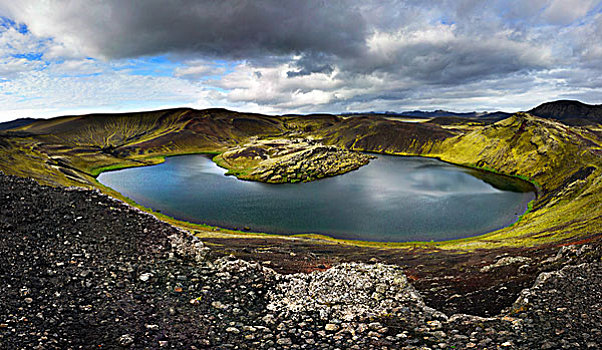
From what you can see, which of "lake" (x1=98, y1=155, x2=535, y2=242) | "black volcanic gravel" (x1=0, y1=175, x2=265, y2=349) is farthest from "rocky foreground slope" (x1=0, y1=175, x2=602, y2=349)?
"lake" (x1=98, y1=155, x2=535, y2=242)

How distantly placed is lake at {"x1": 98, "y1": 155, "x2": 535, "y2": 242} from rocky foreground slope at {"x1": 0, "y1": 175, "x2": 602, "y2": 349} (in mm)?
37967

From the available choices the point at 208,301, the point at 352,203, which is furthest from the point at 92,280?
the point at 352,203

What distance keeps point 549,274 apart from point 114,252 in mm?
22146

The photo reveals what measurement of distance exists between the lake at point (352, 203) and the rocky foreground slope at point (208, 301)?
125ft

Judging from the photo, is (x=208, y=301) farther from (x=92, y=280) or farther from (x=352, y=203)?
(x=352, y=203)

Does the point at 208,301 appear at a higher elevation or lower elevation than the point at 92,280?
lower

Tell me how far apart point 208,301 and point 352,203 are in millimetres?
63393

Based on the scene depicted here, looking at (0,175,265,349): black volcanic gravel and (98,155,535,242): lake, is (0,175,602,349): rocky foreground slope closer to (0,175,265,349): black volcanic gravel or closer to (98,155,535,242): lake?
(0,175,265,349): black volcanic gravel

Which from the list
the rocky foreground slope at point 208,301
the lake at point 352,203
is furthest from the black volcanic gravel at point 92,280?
the lake at point 352,203

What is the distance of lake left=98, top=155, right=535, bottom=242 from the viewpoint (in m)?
56.5

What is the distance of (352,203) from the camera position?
73875mm

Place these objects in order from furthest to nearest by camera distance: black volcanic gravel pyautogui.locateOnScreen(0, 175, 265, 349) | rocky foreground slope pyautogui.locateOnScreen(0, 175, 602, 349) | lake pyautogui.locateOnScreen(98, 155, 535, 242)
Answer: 1. lake pyautogui.locateOnScreen(98, 155, 535, 242)
2. black volcanic gravel pyautogui.locateOnScreen(0, 175, 265, 349)
3. rocky foreground slope pyautogui.locateOnScreen(0, 175, 602, 349)

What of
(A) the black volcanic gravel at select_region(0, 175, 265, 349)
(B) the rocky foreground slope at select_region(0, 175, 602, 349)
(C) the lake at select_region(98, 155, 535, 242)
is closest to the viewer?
(B) the rocky foreground slope at select_region(0, 175, 602, 349)

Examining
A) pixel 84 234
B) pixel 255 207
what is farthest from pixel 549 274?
pixel 255 207
